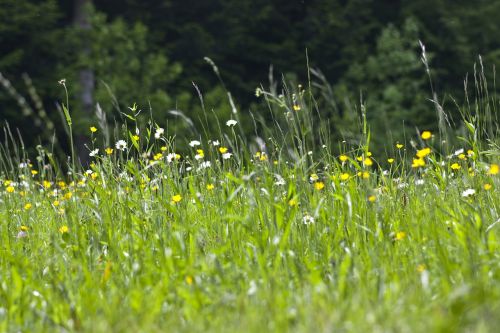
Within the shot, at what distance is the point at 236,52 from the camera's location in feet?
64.2

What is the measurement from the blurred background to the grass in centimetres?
1275

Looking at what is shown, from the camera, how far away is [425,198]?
3354 millimetres

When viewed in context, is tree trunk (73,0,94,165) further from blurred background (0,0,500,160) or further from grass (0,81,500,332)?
grass (0,81,500,332)

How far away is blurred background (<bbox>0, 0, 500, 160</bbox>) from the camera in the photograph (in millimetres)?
16766

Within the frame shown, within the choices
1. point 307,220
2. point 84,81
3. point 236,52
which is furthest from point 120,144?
point 236,52

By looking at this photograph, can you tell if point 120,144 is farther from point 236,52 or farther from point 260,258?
point 236,52

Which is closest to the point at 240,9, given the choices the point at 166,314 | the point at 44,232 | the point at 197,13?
the point at 197,13

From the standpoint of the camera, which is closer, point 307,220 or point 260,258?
point 260,258

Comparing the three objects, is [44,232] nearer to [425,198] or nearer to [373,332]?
[425,198]

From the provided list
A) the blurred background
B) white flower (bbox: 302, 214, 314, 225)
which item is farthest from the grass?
the blurred background

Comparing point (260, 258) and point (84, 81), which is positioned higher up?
point (260, 258)

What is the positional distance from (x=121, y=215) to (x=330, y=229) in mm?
909

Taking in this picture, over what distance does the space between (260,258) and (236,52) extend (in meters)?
17.2

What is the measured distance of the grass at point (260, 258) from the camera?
6.86 feet
